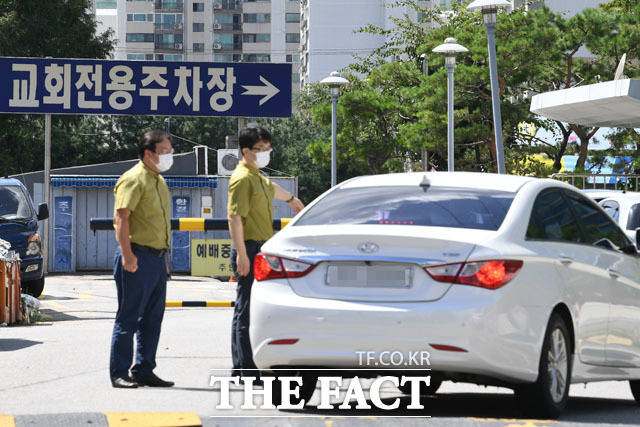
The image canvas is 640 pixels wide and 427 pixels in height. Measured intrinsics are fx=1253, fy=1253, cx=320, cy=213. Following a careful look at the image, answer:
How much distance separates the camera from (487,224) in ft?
23.4

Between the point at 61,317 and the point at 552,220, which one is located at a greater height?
the point at 552,220

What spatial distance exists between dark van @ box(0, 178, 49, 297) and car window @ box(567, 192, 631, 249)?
12919 millimetres

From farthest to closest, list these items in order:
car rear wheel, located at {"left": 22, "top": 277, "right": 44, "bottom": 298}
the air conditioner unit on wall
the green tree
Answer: the green tree, the air conditioner unit on wall, car rear wheel, located at {"left": 22, "top": 277, "right": 44, "bottom": 298}

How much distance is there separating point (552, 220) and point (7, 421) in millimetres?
3398

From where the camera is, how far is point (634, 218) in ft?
62.4

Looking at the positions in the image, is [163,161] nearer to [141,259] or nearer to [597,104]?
[141,259]

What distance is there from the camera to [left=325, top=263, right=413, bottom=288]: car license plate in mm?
6848

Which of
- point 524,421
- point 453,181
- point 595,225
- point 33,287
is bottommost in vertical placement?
point 33,287

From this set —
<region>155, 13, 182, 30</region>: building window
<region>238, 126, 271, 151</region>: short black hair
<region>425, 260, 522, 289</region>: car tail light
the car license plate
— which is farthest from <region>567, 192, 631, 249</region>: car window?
<region>155, 13, 182, 30</region>: building window

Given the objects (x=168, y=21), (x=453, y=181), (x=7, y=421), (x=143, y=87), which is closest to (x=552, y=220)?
(x=453, y=181)

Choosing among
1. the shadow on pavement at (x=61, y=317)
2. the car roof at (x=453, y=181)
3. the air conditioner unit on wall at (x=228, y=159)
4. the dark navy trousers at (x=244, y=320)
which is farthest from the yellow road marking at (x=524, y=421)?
the air conditioner unit on wall at (x=228, y=159)

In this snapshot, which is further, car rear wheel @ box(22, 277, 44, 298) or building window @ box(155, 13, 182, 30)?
building window @ box(155, 13, 182, 30)

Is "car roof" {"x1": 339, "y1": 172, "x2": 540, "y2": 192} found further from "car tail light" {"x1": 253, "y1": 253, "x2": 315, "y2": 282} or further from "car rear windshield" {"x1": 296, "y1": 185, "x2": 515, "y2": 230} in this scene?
"car tail light" {"x1": 253, "y1": 253, "x2": 315, "y2": 282}

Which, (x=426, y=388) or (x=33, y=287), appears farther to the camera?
(x=33, y=287)
